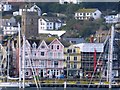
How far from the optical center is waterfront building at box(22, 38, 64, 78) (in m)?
10.2

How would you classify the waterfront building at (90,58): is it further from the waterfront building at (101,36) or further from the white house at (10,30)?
the white house at (10,30)

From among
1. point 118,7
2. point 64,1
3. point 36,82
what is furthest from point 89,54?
point 64,1

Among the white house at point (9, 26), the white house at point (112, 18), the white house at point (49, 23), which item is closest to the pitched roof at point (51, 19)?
the white house at point (49, 23)

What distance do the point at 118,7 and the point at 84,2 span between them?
115 centimetres

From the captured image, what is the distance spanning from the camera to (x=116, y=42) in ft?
36.0

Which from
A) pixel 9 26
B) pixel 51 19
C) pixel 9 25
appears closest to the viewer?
pixel 9 26

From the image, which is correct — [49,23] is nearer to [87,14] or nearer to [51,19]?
[51,19]

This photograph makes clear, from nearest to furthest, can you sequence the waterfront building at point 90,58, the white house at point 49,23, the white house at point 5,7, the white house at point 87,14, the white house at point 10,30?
the waterfront building at point 90,58 → the white house at point 10,30 → the white house at point 49,23 → the white house at point 87,14 → the white house at point 5,7

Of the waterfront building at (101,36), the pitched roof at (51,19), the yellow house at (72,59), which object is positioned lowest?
the yellow house at (72,59)

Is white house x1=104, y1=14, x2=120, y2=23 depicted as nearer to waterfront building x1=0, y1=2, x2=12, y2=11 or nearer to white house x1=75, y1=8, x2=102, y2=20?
white house x1=75, y1=8, x2=102, y2=20

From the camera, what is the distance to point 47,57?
10.3 m

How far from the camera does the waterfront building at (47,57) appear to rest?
10219mm

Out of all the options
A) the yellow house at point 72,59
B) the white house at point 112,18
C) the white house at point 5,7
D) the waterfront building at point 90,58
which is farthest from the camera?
the white house at point 5,7

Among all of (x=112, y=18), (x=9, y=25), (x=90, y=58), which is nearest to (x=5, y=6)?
(x=9, y=25)
